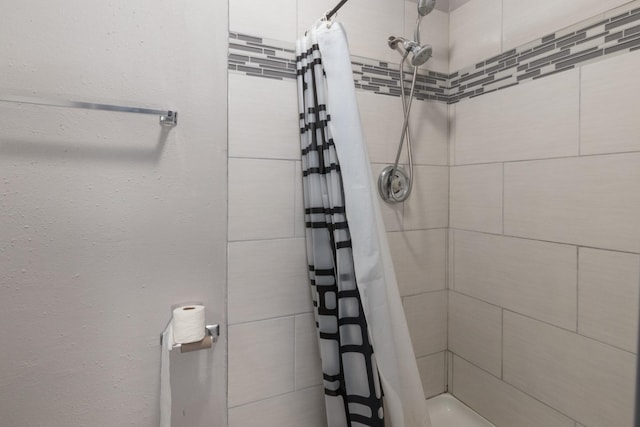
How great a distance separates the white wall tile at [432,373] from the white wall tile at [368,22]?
1.39 m

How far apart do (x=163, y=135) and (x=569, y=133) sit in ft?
4.39

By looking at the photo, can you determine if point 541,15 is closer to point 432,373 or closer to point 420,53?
point 420,53

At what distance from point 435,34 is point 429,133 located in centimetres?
47

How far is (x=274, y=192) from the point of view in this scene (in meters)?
1.13

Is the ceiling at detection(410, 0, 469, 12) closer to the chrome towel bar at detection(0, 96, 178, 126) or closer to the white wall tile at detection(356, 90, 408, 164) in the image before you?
the white wall tile at detection(356, 90, 408, 164)

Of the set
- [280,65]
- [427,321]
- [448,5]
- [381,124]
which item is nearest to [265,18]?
[280,65]

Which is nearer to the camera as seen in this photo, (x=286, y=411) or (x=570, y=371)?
(x=570, y=371)

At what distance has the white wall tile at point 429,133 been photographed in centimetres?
140

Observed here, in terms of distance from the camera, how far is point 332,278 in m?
1.05

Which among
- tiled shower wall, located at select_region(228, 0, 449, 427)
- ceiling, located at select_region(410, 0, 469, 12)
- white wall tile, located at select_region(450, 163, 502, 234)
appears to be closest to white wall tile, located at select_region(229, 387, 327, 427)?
tiled shower wall, located at select_region(228, 0, 449, 427)

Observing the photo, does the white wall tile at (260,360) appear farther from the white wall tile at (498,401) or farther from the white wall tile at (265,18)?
the white wall tile at (265,18)

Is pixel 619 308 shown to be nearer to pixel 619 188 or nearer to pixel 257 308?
pixel 619 188

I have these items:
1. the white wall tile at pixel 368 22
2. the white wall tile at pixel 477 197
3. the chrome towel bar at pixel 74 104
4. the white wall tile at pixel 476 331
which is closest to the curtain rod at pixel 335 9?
the white wall tile at pixel 368 22

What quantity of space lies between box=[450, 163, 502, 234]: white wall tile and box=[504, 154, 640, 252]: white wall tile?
41 mm
